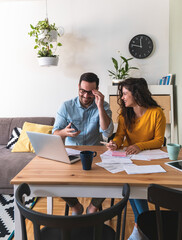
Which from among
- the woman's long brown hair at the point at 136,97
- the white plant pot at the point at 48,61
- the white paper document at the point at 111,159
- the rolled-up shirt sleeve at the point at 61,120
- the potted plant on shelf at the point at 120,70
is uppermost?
the white plant pot at the point at 48,61

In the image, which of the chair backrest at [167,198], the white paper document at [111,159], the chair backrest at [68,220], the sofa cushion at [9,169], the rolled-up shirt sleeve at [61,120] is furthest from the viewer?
the sofa cushion at [9,169]

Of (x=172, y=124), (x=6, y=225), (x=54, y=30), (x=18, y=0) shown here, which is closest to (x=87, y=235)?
(x=6, y=225)

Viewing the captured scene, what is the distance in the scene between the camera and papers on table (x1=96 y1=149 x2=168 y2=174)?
118cm

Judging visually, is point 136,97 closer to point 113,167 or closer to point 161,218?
point 113,167

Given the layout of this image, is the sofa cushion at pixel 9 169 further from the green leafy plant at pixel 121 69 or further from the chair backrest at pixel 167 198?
the chair backrest at pixel 167 198

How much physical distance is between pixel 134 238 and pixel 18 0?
336 centimetres

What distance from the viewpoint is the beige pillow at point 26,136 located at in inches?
112

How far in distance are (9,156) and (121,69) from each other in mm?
1842

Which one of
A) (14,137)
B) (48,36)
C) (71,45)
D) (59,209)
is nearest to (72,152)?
(59,209)

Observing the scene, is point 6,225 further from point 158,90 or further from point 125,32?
point 125,32

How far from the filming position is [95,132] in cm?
199

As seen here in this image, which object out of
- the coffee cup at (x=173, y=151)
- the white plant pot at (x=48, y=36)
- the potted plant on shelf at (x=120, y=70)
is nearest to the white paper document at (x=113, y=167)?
the coffee cup at (x=173, y=151)

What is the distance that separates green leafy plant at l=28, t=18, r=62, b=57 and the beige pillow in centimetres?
98

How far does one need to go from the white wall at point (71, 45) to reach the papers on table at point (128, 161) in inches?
78.4
